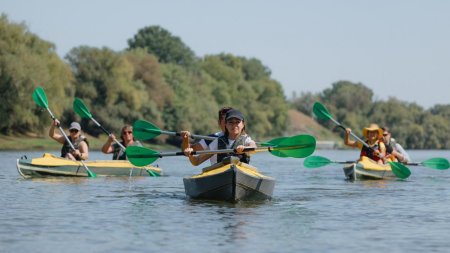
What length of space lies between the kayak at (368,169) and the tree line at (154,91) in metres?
27.7

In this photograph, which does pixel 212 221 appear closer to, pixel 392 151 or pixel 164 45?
pixel 392 151

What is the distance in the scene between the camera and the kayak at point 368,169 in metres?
22.3

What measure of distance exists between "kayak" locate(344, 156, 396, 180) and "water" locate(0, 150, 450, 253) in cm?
363

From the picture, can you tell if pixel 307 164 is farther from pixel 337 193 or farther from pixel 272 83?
pixel 272 83

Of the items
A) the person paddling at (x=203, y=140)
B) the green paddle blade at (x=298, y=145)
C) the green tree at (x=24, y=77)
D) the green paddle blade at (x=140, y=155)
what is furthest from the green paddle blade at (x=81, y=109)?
the green tree at (x=24, y=77)

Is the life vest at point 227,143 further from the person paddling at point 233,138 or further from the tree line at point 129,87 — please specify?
the tree line at point 129,87

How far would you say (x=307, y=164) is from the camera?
23.4 m

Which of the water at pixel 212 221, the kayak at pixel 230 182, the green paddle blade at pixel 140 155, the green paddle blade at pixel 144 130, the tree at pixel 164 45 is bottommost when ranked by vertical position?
the water at pixel 212 221

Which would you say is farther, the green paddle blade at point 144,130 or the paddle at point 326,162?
the paddle at point 326,162

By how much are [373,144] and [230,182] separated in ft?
29.9

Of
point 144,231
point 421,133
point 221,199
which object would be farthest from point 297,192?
point 421,133

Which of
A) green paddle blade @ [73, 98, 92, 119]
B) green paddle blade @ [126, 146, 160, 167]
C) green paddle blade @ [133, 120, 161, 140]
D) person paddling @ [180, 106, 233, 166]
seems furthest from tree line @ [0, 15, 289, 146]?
person paddling @ [180, 106, 233, 166]

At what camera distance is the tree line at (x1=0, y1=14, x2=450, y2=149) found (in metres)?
48.0

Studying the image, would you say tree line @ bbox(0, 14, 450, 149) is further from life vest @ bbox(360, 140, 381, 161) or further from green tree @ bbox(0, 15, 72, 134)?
life vest @ bbox(360, 140, 381, 161)
